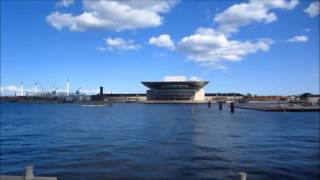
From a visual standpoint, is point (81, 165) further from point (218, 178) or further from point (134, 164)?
point (218, 178)

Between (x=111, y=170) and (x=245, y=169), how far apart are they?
7.89m

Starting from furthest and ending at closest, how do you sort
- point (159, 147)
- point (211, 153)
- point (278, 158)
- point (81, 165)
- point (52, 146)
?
1. point (52, 146)
2. point (159, 147)
3. point (211, 153)
4. point (278, 158)
5. point (81, 165)

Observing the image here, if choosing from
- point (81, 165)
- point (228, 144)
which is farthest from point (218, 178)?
point (228, 144)

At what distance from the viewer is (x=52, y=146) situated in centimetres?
3725

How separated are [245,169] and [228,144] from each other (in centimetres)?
1347

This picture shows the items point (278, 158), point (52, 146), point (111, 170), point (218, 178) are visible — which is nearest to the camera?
point (218, 178)

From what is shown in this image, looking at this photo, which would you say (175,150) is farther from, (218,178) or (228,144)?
(218,178)

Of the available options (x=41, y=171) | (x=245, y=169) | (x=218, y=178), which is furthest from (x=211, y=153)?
(x=41, y=171)

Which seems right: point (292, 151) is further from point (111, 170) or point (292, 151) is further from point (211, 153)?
point (111, 170)

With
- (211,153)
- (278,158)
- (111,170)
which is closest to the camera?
(111,170)

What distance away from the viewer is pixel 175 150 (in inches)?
1300

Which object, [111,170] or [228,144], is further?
[228,144]

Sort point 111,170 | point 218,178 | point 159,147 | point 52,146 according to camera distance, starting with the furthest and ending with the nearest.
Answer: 1. point 52,146
2. point 159,147
3. point 111,170
4. point 218,178

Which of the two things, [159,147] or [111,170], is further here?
[159,147]
